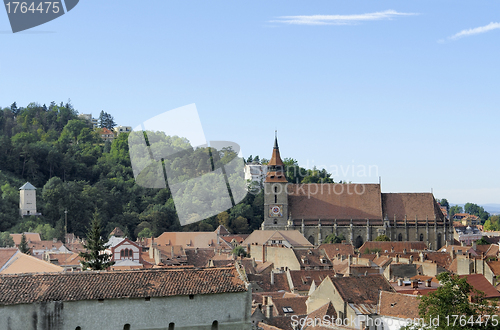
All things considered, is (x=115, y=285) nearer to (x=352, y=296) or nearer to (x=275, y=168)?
(x=352, y=296)

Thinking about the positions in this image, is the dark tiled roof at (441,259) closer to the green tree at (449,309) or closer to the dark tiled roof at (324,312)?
the dark tiled roof at (324,312)

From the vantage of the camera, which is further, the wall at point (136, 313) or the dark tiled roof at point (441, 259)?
the dark tiled roof at point (441, 259)

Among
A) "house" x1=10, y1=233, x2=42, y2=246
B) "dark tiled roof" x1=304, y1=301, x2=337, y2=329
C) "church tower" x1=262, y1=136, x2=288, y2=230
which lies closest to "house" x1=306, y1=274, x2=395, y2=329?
"dark tiled roof" x1=304, y1=301, x2=337, y2=329

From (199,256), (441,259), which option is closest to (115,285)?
(441,259)

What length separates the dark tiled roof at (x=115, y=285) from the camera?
50.5 feet

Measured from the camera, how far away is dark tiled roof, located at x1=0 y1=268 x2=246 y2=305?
15.4 m

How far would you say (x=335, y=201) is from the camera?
276 ft

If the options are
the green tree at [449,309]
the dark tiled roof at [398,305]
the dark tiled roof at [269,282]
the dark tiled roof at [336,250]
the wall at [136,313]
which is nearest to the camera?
the wall at [136,313]

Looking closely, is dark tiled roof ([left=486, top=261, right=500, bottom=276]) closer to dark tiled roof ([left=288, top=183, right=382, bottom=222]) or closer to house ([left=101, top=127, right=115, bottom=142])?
dark tiled roof ([left=288, top=183, right=382, bottom=222])

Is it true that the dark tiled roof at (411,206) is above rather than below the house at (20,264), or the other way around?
above

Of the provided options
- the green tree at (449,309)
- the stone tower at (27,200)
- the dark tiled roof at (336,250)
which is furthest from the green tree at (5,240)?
the green tree at (449,309)

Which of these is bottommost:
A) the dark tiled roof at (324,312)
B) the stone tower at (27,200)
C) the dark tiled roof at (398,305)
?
the dark tiled roof at (324,312)

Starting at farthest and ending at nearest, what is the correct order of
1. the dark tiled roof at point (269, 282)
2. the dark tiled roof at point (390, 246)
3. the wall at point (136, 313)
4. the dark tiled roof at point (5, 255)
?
the dark tiled roof at point (390, 246)
the dark tiled roof at point (269, 282)
the dark tiled roof at point (5, 255)
the wall at point (136, 313)

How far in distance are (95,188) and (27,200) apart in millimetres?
9248
